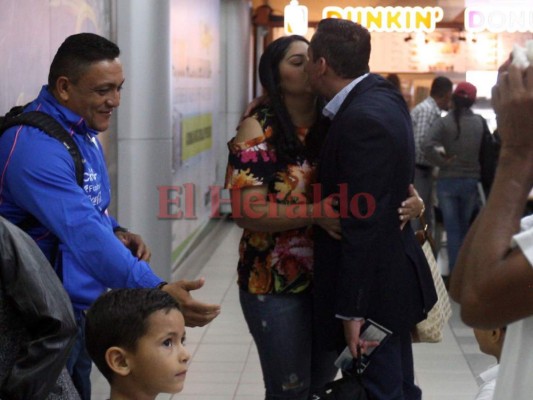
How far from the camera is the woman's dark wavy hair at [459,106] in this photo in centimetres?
783

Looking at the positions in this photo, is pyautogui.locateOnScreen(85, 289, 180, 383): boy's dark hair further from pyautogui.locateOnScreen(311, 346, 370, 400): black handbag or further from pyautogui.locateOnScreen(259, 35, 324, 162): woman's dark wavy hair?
pyautogui.locateOnScreen(259, 35, 324, 162): woman's dark wavy hair

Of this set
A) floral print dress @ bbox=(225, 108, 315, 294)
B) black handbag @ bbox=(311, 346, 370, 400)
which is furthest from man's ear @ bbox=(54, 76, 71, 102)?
black handbag @ bbox=(311, 346, 370, 400)

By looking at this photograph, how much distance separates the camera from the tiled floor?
17.7 feet

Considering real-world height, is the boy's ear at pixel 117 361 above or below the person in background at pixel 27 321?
below

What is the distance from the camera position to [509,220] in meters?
1.48

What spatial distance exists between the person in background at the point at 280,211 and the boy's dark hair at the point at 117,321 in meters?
0.94

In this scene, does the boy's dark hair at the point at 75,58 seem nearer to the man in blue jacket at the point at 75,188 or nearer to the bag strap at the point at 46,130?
the man in blue jacket at the point at 75,188

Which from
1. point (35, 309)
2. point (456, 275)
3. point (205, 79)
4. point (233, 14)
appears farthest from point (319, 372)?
point (233, 14)

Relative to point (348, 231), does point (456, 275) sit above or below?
above

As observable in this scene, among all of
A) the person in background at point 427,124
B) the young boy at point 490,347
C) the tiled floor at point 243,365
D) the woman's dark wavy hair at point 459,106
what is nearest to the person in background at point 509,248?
the young boy at point 490,347

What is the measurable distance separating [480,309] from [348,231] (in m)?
1.63

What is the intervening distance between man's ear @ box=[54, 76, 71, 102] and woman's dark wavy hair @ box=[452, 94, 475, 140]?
536cm

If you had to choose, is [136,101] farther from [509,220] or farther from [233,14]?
[233,14]

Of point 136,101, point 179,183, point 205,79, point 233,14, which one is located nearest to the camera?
point 136,101
